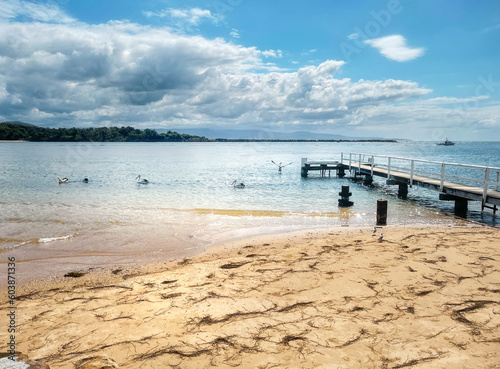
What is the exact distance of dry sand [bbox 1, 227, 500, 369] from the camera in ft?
12.1

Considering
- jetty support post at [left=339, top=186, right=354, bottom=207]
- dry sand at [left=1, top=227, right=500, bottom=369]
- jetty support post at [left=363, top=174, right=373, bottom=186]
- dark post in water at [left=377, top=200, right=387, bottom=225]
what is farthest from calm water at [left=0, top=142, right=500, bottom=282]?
jetty support post at [left=363, top=174, right=373, bottom=186]

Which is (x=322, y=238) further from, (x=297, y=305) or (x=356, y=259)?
(x=297, y=305)

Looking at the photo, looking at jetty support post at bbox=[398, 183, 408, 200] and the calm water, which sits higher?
jetty support post at bbox=[398, 183, 408, 200]

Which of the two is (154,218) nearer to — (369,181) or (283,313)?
(283,313)

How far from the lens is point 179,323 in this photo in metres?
4.45

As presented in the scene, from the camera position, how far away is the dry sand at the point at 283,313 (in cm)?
368

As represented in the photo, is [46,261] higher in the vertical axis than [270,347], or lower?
lower

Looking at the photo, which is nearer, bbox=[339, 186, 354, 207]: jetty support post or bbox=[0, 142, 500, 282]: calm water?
bbox=[0, 142, 500, 282]: calm water

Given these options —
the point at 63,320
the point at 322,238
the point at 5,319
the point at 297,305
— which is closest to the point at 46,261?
the point at 5,319

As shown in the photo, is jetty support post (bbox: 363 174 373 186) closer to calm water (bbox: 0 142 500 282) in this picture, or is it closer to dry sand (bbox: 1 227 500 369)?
calm water (bbox: 0 142 500 282)

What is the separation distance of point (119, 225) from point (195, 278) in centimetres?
728

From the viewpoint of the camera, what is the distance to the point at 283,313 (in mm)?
4641

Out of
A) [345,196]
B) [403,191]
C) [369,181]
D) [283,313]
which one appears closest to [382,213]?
[345,196]

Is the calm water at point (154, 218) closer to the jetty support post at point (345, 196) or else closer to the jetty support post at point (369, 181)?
the jetty support post at point (345, 196)
